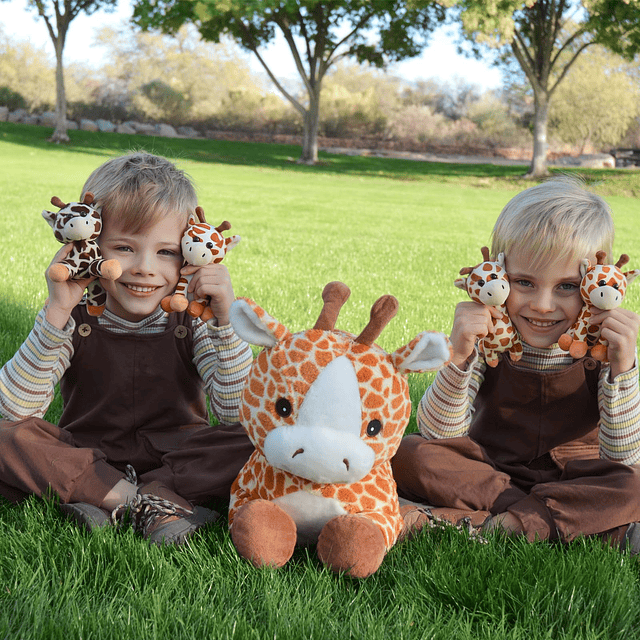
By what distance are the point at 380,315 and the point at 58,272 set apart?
114cm

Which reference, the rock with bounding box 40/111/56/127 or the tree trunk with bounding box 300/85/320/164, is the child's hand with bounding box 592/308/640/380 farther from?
the rock with bounding box 40/111/56/127

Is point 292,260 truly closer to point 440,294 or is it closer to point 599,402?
point 440,294

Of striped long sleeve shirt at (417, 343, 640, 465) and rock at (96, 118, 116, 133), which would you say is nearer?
striped long sleeve shirt at (417, 343, 640, 465)

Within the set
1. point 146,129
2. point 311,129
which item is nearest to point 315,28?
point 311,129

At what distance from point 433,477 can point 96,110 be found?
42.6 meters

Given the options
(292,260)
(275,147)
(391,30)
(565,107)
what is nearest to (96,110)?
(275,147)

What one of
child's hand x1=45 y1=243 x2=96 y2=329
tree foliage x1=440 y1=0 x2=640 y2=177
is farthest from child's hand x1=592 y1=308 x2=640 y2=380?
tree foliage x1=440 y1=0 x2=640 y2=177

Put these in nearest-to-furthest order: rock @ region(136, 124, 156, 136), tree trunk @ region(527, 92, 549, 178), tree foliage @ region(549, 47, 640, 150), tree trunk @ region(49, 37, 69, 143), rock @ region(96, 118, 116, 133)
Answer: tree trunk @ region(527, 92, 549, 178) < tree trunk @ region(49, 37, 69, 143) < rock @ region(96, 118, 116, 133) < rock @ region(136, 124, 156, 136) < tree foliage @ region(549, 47, 640, 150)

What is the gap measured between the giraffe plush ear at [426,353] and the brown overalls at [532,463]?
596 millimetres

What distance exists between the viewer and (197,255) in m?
2.60

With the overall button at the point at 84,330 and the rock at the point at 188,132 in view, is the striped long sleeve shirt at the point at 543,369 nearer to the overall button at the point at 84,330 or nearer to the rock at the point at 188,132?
the overall button at the point at 84,330

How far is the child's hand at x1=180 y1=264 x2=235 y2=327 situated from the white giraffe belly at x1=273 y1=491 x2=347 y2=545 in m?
0.75

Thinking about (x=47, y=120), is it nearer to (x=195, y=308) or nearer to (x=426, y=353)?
(x=195, y=308)

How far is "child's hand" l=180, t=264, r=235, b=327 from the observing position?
2561 millimetres
